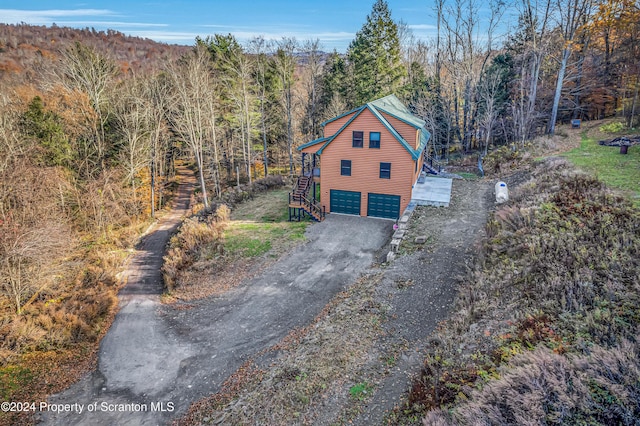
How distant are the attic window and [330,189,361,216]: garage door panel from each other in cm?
328

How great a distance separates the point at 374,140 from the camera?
22.9m

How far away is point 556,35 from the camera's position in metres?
35.7

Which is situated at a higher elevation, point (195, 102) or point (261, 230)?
point (195, 102)

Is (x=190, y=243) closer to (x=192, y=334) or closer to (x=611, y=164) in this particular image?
(x=192, y=334)

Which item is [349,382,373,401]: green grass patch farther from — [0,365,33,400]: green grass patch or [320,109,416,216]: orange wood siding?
[320,109,416,216]: orange wood siding

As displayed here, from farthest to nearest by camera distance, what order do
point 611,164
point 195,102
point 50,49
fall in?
point 50,49
point 195,102
point 611,164

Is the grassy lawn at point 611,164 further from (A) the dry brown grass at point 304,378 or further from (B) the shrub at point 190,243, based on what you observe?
(B) the shrub at point 190,243

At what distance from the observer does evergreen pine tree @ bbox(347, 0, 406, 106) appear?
3750cm

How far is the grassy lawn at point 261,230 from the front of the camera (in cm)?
2029

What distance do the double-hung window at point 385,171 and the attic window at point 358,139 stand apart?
6.63ft

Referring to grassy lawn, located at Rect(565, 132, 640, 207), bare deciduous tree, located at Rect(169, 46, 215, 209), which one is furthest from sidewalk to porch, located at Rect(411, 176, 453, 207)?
bare deciduous tree, located at Rect(169, 46, 215, 209)

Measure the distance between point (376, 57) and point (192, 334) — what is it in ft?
112

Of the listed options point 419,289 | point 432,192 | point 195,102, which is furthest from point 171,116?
point 419,289

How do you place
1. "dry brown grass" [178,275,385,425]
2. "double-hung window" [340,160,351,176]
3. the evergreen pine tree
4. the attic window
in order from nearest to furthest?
1. "dry brown grass" [178,275,385,425]
2. the attic window
3. "double-hung window" [340,160,351,176]
4. the evergreen pine tree
